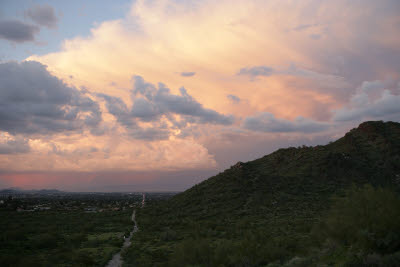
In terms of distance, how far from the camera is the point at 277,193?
57.3m

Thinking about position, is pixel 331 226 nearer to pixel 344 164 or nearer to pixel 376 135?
pixel 344 164

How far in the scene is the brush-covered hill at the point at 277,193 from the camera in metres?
31.6

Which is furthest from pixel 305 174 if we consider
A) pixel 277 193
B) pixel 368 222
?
pixel 368 222

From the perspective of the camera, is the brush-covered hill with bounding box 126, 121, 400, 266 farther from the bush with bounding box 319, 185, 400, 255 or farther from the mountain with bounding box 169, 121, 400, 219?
the bush with bounding box 319, 185, 400, 255

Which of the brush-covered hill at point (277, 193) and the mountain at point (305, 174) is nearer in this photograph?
the brush-covered hill at point (277, 193)

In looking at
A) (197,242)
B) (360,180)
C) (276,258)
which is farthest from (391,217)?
(360,180)

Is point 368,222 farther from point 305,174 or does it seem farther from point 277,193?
point 305,174

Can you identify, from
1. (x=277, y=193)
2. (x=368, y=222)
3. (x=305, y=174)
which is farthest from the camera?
(x=305, y=174)

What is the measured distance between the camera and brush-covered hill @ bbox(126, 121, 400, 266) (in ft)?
104

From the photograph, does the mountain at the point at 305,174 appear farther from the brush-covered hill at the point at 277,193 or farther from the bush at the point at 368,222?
the bush at the point at 368,222

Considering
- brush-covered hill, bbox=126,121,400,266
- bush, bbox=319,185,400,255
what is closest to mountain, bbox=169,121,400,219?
brush-covered hill, bbox=126,121,400,266

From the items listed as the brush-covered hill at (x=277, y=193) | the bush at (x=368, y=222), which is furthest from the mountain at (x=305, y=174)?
the bush at (x=368, y=222)

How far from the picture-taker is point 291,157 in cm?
7675

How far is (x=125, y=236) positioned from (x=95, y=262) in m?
14.9
